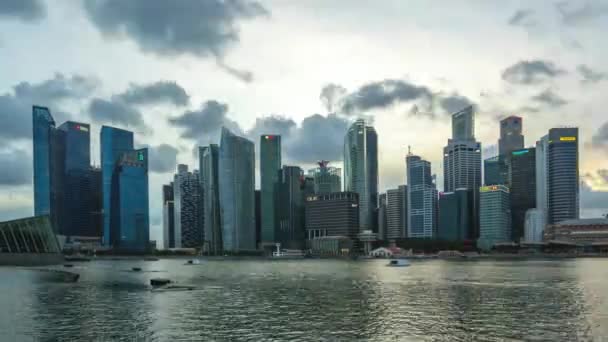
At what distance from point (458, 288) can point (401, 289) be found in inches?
452

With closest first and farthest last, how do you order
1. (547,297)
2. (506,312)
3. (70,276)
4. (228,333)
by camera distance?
(228,333)
(506,312)
(547,297)
(70,276)

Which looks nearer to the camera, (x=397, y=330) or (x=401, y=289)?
(x=397, y=330)

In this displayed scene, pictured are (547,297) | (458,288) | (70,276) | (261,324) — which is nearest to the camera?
(261,324)

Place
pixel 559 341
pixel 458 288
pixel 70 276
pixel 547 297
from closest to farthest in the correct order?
pixel 559 341
pixel 547 297
pixel 458 288
pixel 70 276

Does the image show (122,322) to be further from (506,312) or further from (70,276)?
(70,276)

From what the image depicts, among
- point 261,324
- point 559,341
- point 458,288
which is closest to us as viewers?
point 559,341

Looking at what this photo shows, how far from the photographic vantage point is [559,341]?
5034 cm

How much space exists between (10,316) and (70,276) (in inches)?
2766

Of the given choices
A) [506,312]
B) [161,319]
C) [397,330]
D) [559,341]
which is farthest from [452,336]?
[161,319]

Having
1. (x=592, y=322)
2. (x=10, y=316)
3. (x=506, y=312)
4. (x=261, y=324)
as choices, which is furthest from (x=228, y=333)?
(x=592, y=322)

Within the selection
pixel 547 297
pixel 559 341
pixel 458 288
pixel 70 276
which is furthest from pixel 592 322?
pixel 70 276

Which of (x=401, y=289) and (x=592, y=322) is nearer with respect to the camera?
(x=592, y=322)

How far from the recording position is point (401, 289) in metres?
109

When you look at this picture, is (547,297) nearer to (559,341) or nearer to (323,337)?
(559,341)
